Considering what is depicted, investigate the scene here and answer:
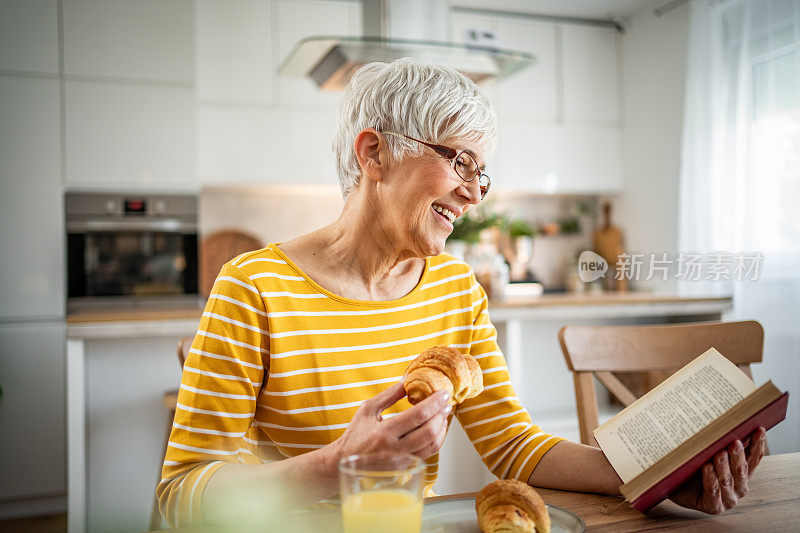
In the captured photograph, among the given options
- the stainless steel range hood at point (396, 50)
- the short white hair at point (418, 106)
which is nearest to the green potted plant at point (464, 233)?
the stainless steel range hood at point (396, 50)

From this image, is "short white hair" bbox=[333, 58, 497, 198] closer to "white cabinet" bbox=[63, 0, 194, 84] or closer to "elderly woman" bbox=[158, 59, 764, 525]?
"elderly woman" bbox=[158, 59, 764, 525]

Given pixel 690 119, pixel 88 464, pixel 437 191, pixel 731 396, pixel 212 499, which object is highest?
pixel 690 119

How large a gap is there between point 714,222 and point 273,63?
7.75 ft

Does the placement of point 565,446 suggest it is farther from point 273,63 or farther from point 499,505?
point 273,63

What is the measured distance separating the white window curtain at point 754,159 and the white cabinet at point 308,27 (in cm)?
177

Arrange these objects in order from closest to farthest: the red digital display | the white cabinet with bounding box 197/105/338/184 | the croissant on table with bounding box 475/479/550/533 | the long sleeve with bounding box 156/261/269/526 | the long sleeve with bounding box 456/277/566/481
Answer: the croissant on table with bounding box 475/479/550/533 < the long sleeve with bounding box 156/261/269/526 < the long sleeve with bounding box 456/277/566/481 < the red digital display < the white cabinet with bounding box 197/105/338/184

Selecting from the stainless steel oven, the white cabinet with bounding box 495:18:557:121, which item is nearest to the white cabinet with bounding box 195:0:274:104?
the stainless steel oven

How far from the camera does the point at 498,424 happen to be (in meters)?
1.13

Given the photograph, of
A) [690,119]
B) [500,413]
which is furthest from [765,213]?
[500,413]

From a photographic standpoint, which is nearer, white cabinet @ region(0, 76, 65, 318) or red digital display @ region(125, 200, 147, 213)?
white cabinet @ region(0, 76, 65, 318)

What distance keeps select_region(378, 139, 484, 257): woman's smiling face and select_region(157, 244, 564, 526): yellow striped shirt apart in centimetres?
12

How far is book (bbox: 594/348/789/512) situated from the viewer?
0.74 meters

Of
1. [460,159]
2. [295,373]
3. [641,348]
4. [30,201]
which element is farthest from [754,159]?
[30,201]

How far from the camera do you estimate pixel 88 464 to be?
2266 millimetres
